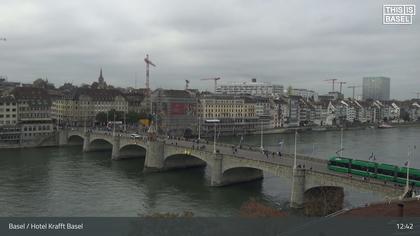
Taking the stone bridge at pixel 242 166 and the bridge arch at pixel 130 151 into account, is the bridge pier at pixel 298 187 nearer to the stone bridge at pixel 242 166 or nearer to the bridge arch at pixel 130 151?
the stone bridge at pixel 242 166

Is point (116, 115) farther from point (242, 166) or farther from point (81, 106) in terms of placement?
point (242, 166)

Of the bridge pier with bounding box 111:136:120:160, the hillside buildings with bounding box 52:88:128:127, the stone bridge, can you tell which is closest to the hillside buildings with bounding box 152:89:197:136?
the hillside buildings with bounding box 52:88:128:127

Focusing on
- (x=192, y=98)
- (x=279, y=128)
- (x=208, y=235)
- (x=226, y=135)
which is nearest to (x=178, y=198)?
(x=208, y=235)

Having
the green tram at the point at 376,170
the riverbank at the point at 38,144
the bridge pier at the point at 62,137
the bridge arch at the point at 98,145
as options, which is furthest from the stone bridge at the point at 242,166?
the riverbank at the point at 38,144

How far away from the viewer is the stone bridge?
32.7 m

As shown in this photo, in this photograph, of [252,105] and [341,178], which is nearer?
[341,178]

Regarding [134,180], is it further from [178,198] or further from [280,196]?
[280,196]

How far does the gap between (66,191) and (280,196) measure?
696 inches

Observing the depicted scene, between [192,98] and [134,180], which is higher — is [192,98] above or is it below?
above

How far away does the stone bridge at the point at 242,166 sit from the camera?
3269 centimetres

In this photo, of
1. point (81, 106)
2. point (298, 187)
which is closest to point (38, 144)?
point (81, 106)

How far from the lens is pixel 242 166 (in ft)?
139

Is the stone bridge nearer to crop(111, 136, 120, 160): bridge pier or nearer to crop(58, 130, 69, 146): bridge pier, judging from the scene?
crop(111, 136, 120, 160): bridge pier

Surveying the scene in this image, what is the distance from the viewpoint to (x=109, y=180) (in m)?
47.9
